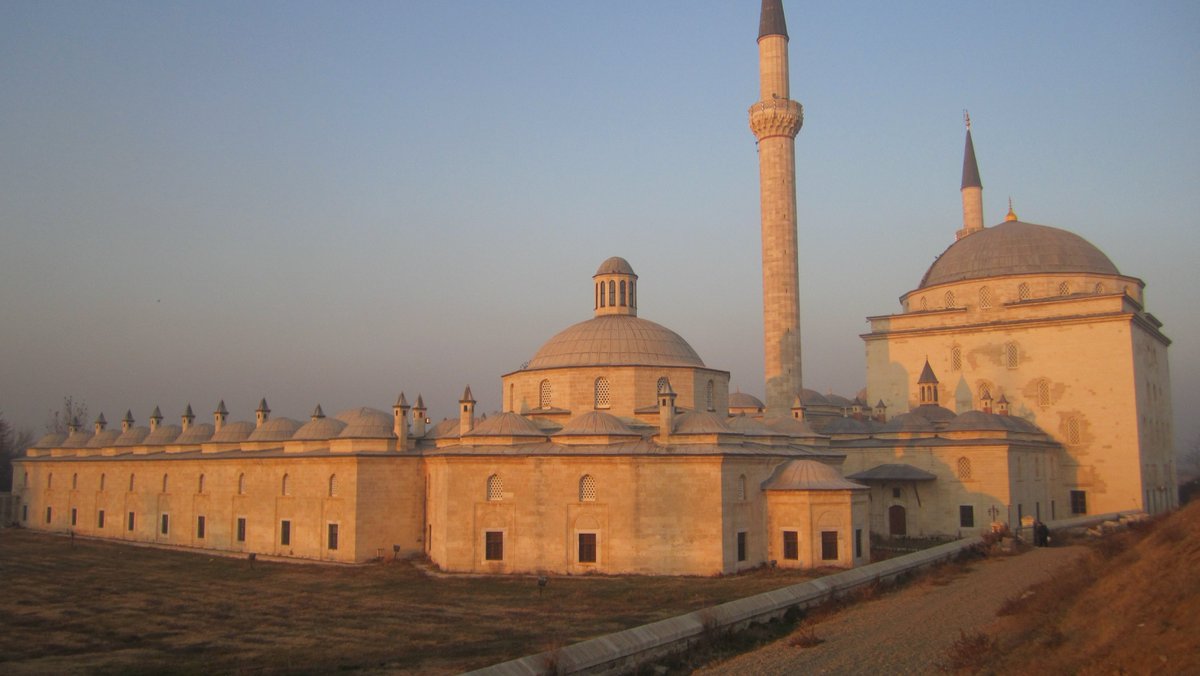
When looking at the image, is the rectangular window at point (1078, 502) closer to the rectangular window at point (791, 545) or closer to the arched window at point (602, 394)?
the rectangular window at point (791, 545)

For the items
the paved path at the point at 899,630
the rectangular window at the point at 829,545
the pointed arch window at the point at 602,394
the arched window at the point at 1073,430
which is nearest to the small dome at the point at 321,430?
the pointed arch window at the point at 602,394

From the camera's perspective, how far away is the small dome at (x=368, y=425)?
105ft

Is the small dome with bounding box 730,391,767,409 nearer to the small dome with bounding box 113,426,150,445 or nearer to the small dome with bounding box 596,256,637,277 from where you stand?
the small dome with bounding box 596,256,637,277

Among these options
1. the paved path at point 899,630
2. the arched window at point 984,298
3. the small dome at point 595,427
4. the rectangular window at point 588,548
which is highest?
the arched window at point 984,298

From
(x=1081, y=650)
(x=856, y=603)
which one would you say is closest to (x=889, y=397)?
(x=856, y=603)

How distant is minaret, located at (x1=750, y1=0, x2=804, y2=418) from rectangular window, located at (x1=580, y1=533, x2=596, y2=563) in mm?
12586

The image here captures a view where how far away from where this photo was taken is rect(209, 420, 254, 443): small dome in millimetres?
39406

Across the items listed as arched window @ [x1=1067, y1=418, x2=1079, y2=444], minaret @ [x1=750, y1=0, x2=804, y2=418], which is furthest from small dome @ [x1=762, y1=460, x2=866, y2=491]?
arched window @ [x1=1067, y1=418, x2=1079, y2=444]

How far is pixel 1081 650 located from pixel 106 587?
24.5 m

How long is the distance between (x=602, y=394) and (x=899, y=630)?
18.1m

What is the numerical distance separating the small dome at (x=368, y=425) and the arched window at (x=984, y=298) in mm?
27369

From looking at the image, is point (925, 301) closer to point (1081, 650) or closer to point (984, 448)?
point (984, 448)

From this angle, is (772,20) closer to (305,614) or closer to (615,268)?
(615,268)

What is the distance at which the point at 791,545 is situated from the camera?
27.1m
